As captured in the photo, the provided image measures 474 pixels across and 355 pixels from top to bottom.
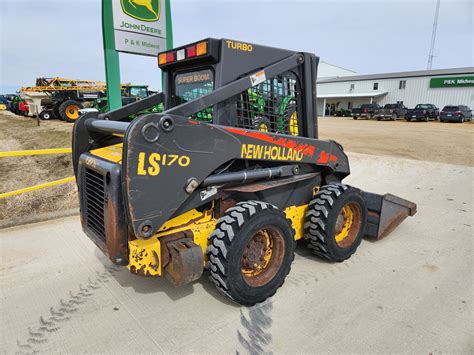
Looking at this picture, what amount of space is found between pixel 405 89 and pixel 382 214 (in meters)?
39.4

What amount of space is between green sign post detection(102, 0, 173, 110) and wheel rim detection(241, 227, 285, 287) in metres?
4.69

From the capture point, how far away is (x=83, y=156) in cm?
293

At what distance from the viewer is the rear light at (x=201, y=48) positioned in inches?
109

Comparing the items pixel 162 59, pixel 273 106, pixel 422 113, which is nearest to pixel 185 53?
pixel 162 59

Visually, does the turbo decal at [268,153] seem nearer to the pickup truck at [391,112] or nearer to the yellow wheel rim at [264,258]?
the yellow wheel rim at [264,258]

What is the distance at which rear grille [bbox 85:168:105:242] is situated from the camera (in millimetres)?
2645

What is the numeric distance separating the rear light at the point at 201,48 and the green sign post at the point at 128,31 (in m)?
4.07

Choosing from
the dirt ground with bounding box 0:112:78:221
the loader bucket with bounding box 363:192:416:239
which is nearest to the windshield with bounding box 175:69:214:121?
the loader bucket with bounding box 363:192:416:239

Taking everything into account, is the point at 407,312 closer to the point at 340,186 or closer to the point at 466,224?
the point at 340,186

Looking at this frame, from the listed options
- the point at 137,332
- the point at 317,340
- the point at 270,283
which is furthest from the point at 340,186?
the point at 137,332

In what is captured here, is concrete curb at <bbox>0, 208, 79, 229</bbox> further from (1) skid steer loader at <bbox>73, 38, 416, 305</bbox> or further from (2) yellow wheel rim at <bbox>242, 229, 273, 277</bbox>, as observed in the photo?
(2) yellow wheel rim at <bbox>242, 229, 273, 277</bbox>

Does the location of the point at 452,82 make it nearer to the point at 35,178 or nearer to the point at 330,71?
the point at 330,71

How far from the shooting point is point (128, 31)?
6.68 m

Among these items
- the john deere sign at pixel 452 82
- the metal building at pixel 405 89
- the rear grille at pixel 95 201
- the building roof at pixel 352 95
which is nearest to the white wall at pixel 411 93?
the metal building at pixel 405 89
